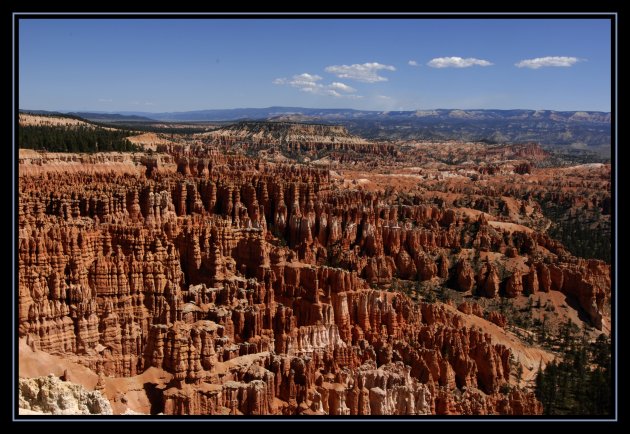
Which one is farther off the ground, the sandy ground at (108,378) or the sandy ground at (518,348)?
the sandy ground at (108,378)

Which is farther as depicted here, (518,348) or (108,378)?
(518,348)

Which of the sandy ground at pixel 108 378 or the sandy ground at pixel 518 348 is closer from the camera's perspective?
the sandy ground at pixel 108 378

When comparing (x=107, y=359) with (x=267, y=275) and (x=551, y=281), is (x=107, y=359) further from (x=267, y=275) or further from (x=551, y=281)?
(x=551, y=281)

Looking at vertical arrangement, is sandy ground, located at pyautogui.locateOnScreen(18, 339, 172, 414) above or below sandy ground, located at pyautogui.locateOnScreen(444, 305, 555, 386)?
above

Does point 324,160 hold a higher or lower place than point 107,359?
higher

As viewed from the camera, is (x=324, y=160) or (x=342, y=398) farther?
(x=324, y=160)

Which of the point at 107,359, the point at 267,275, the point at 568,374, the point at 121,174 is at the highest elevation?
the point at 121,174

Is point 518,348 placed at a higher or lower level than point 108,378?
lower

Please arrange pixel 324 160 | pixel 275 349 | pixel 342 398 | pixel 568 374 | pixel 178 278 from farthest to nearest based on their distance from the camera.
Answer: pixel 324 160
pixel 178 278
pixel 568 374
pixel 275 349
pixel 342 398

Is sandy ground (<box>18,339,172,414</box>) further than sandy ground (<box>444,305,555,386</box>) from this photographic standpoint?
No
